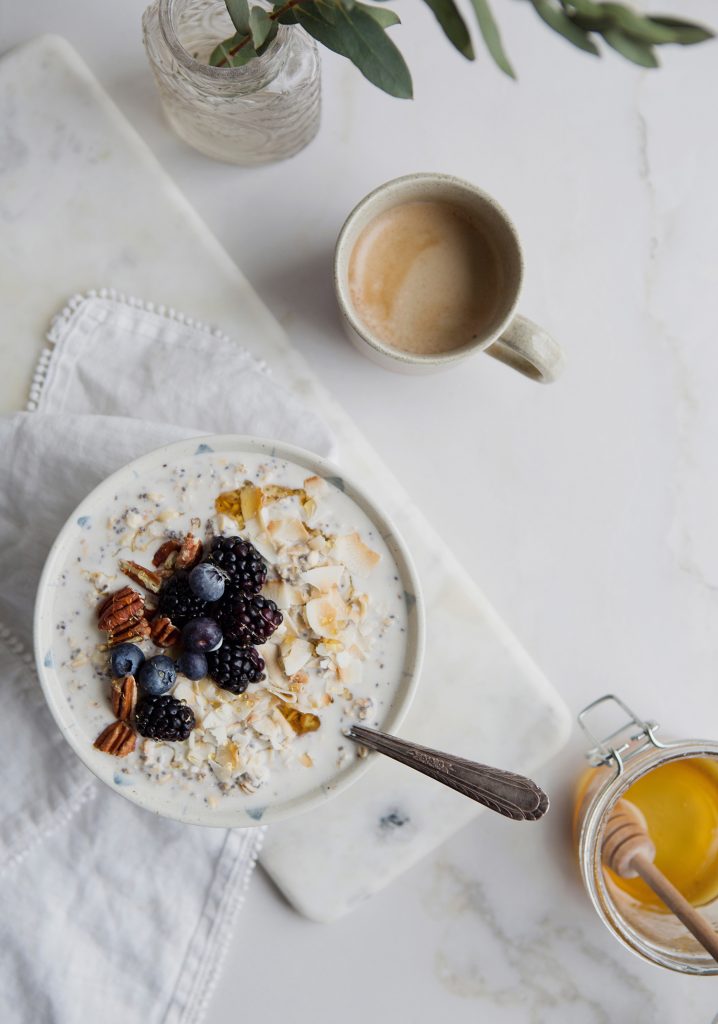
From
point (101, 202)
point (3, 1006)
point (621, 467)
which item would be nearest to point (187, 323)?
point (101, 202)

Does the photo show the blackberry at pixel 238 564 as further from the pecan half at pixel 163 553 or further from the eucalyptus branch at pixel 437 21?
the eucalyptus branch at pixel 437 21

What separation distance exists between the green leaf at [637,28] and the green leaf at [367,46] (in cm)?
28

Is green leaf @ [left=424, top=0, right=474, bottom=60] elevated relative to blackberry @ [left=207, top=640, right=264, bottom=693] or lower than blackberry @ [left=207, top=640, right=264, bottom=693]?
elevated

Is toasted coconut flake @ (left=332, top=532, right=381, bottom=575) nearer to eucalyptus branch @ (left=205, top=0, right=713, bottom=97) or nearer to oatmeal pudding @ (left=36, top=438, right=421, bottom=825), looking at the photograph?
oatmeal pudding @ (left=36, top=438, right=421, bottom=825)

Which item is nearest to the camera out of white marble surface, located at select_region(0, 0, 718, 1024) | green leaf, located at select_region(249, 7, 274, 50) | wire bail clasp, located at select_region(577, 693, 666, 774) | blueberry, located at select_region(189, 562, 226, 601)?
green leaf, located at select_region(249, 7, 274, 50)

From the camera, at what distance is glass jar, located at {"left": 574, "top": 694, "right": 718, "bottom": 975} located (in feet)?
3.60

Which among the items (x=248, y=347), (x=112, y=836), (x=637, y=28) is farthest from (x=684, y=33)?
(x=112, y=836)

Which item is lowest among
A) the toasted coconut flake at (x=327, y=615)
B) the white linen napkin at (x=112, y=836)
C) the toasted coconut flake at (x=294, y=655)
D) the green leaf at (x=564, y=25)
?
the white linen napkin at (x=112, y=836)

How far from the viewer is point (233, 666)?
0.90 m

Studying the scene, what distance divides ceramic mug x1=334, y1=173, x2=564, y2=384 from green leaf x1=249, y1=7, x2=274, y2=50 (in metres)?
0.30

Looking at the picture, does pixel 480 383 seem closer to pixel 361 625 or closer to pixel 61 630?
pixel 361 625

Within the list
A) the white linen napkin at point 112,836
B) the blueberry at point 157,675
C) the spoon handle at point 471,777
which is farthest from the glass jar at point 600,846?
the blueberry at point 157,675

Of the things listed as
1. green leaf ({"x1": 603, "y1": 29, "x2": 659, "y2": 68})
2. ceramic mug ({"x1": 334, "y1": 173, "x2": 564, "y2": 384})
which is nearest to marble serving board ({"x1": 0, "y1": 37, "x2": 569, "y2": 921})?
ceramic mug ({"x1": 334, "y1": 173, "x2": 564, "y2": 384})

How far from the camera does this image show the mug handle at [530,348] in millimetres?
1116
